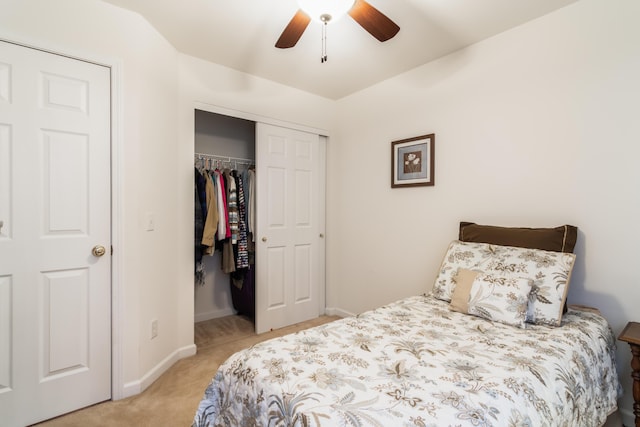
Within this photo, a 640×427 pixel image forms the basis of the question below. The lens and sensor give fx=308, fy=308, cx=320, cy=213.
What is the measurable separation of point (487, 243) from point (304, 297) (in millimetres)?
1912

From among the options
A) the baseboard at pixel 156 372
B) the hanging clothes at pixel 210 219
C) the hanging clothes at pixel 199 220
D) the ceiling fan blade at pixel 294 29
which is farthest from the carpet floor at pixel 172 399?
the ceiling fan blade at pixel 294 29

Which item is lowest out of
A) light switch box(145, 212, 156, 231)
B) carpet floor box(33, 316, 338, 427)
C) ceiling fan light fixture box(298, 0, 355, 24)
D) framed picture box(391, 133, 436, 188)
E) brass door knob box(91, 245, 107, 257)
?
carpet floor box(33, 316, 338, 427)

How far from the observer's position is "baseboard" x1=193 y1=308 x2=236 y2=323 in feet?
10.8

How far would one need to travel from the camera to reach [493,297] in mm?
1608

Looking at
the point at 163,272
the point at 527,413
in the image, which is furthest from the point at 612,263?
the point at 163,272

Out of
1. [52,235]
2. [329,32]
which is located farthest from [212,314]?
[329,32]

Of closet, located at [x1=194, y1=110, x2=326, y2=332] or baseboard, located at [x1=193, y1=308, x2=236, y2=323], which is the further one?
baseboard, located at [x1=193, y1=308, x2=236, y2=323]

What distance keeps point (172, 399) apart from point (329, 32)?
2.61 meters

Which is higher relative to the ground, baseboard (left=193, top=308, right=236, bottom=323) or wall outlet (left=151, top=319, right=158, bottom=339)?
wall outlet (left=151, top=319, right=158, bottom=339)

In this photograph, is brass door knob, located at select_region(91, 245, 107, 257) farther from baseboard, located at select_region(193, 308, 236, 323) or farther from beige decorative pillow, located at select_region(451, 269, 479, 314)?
beige decorative pillow, located at select_region(451, 269, 479, 314)

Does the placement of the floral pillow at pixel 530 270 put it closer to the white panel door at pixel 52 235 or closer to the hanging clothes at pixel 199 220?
the hanging clothes at pixel 199 220

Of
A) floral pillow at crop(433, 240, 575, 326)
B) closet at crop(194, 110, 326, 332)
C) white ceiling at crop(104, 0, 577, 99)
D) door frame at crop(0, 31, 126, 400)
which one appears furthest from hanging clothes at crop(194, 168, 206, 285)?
floral pillow at crop(433, 240, 575, 326)

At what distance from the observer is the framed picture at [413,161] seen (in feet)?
8.39

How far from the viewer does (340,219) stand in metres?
3.40
